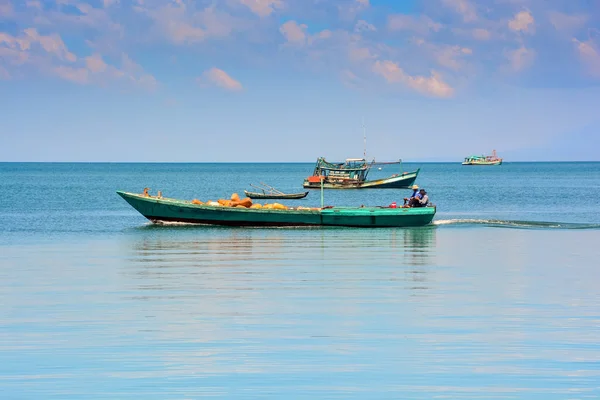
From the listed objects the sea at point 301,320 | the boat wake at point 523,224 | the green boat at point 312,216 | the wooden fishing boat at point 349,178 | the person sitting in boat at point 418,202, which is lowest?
the sea at point 301,320

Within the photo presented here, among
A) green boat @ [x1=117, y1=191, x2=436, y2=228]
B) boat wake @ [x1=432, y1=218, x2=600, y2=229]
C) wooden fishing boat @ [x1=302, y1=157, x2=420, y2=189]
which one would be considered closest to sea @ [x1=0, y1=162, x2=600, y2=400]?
green boat @ [x1=117, y1=191, x2=436, y2=228]

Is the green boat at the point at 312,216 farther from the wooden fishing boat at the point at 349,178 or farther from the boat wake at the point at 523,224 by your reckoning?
the wooden fishing boat at the point at 349,178

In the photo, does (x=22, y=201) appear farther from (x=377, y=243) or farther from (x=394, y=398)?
(x=394, y=398)

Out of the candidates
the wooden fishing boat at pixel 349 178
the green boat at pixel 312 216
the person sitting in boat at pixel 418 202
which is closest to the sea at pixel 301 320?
the green boat at pixel 312 216

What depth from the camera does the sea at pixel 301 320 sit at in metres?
12.5

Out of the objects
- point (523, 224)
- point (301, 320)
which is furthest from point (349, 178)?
point (301, 320)

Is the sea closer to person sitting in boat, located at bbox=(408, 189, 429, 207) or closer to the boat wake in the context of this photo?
person sitting in boat, located at bbox=(408, 189, 429, 207)

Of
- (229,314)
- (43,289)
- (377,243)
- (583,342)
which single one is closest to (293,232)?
(377,243)

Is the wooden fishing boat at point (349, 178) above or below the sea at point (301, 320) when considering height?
above

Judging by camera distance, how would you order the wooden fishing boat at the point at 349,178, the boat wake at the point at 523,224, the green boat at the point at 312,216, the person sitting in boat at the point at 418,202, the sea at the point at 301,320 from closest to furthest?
the sea at the point at 301,320 < the green boat at the point at 312,216 < the person sitting in boat at the point at 418,202 < the boat wake at the point at 523,224 < the wooden fishing boat at the point at 349,178

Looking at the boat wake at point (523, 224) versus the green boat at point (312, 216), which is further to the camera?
the boat wake at point (523, 224)

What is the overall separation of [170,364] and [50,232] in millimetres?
27436

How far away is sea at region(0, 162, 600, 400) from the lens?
1247cm

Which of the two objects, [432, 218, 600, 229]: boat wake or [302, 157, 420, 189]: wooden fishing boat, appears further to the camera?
[302, 157, 420, 189]: wooden fishing boat
